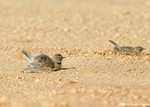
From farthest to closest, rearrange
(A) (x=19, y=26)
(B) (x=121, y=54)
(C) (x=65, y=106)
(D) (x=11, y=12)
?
(D) (x=11, y=12) < (A) (x=19, y=26) < (B) (x=121, y=54) < (C) (x=65, y=106)

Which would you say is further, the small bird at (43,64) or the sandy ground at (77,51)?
the small bird at (43,64)

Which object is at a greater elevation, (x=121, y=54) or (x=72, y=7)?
(x=72, y=7)

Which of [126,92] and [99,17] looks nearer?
[126,92]

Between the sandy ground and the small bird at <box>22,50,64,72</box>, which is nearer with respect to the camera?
the sandy ground

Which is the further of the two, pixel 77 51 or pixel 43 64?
pixel 77 51

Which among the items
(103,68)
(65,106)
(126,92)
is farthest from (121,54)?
(65,106)

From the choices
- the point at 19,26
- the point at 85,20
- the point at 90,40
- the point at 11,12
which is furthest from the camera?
the point at 11,12

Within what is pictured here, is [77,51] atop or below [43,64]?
atop

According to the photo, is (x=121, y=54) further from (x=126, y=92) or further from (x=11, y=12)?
(x=11, y=12)
